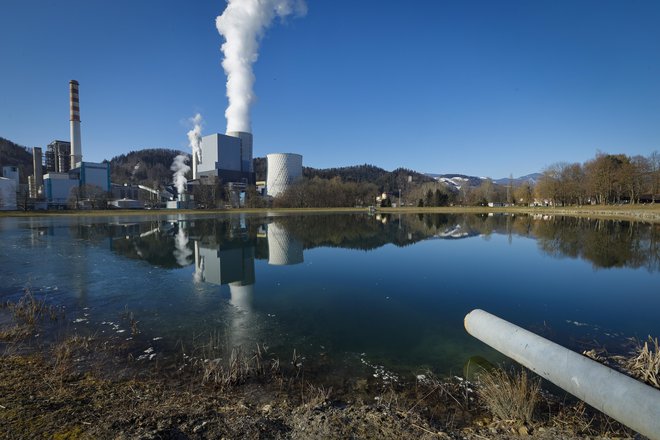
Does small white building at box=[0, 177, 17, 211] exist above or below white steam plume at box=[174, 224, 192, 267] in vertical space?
above

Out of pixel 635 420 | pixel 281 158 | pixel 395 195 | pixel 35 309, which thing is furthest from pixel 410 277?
pixel 395 195

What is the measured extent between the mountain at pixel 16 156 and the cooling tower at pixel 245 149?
84.2 metres

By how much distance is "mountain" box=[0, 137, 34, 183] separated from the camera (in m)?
124

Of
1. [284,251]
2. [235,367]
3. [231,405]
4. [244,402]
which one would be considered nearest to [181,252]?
[284,251]

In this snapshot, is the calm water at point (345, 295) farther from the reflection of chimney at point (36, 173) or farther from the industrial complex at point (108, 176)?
the reflection of chimney at point (36, 173)

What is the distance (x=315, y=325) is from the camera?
7785 mm

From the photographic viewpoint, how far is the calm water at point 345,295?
22.2ft

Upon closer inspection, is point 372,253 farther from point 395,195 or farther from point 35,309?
point 395,195

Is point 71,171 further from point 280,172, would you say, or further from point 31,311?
point 31,311

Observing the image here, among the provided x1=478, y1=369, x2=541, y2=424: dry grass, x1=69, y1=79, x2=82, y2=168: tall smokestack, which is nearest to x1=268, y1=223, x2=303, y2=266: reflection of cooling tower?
x1=478, y1=369, x2=541, y2=424: dry grass

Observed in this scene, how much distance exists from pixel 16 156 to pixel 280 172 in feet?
406

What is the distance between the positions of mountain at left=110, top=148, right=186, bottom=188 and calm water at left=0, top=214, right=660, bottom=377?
13311 cm

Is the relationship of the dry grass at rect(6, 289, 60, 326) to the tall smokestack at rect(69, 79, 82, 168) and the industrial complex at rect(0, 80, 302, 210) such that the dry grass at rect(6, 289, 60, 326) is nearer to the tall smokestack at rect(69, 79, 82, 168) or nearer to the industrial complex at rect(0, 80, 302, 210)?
the industrial complex at rect(0, 80, 302, 210)

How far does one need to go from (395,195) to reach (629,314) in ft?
454
